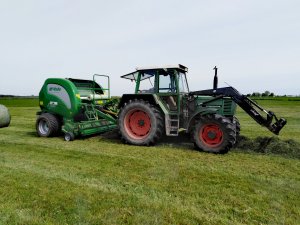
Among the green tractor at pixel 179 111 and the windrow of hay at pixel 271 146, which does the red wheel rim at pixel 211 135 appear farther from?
the windrow of hay at pixel 271 146

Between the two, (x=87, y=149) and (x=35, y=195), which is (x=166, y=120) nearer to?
(x=87, y=149)

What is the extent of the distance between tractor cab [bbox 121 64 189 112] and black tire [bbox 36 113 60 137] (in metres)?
3.04

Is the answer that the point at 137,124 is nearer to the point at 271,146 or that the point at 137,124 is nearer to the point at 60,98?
the point at 60,98

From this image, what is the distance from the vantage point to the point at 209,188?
450 centimetres

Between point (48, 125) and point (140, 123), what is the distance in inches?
127

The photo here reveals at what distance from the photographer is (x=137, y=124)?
320 inches

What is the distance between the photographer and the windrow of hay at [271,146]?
6680 millimetres

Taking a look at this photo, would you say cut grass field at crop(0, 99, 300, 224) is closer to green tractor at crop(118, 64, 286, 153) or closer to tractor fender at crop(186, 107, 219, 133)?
green tractor at crop(118, 64, 286, 153)

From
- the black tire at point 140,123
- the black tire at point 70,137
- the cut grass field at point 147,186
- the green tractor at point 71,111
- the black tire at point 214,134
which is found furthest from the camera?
the green tractor at point 71,111

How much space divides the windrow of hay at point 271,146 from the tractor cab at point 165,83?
6.62ft

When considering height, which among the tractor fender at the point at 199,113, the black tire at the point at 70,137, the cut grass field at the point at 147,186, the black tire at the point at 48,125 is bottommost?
the cut grass field at the point at 147,186

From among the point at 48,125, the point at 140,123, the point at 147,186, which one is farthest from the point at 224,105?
the point at 48,125

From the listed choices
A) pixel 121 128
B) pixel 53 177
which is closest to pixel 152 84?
pixel 121 128

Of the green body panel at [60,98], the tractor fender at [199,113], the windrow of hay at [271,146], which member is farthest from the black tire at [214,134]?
the green body panel at [60,98]
